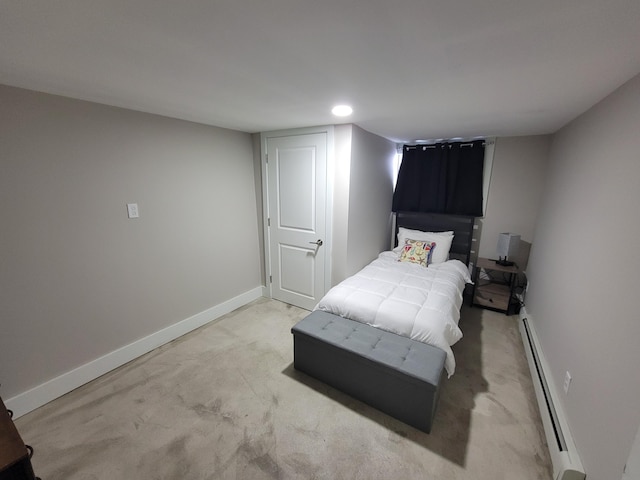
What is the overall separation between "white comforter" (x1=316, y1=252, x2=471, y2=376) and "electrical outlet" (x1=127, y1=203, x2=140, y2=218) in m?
1.71

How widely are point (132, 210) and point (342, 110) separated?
1869 millimetres

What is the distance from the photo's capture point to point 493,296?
123 inches

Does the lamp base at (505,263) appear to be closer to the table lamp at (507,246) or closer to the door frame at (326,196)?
the table lamp at (507,246)

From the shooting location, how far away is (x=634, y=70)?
4.06 ft

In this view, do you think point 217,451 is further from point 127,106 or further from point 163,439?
point 127,106

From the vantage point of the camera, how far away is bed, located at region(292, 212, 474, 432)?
1.64m

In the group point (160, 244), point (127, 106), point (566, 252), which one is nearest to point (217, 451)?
point (160, 244)

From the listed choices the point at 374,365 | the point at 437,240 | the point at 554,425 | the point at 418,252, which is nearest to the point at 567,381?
the point at 554,425

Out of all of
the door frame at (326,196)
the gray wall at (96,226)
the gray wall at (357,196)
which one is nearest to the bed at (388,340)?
the gray wall at (357,196)

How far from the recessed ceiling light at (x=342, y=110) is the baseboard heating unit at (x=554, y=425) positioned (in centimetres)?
238

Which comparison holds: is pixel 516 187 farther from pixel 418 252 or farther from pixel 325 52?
pixel 325 52

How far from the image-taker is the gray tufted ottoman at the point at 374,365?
160 centimetres

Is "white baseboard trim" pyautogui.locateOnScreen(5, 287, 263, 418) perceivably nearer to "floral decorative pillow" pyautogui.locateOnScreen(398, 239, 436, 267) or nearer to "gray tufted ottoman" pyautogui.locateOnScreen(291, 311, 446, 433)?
"gray tufted ottoman" pyautogui.locateOnScreen(291, 311, 446, 433)

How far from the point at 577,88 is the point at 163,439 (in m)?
3.15
